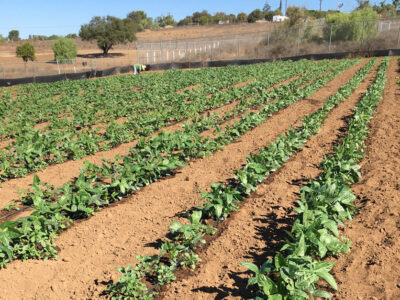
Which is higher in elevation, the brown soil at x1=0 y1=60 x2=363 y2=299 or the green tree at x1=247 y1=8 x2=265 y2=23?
the green tree at x1=247 y1=8 x2=265 y2=23

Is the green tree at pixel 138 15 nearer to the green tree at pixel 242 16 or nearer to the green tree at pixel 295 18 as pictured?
the green tree at pixel 242 16

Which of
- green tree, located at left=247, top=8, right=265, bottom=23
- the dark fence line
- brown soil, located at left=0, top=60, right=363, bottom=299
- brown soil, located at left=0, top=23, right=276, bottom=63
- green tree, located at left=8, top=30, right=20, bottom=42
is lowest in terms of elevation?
brown soil, located at left=0, top=60, right=363, bottom=299

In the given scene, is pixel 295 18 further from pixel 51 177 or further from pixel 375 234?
pixel 375 234

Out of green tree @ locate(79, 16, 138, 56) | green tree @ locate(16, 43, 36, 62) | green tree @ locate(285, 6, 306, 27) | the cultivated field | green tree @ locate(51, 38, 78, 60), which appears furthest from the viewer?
green tree @ locate(79, 16, 138, 56)

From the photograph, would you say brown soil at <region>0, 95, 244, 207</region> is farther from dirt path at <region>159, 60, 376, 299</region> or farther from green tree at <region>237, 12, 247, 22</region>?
green tree at <region>237, 12, 247, 22</region>

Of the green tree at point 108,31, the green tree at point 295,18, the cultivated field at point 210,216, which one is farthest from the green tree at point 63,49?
the cultivated field at point 210,216

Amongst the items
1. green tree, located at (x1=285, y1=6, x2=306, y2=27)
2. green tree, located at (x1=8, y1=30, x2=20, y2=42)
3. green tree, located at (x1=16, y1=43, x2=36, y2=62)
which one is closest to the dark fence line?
green tree, located at (x1=285, y1=6, x2=306, y2=27)

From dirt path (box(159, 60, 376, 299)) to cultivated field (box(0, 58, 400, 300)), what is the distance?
0.02 meters

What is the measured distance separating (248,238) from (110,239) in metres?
1.75

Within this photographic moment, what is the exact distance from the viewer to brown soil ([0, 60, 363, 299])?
10.4 ft

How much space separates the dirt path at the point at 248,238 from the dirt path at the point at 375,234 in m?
0.77

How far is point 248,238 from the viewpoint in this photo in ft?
12.2

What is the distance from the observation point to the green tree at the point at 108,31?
55.4 metres

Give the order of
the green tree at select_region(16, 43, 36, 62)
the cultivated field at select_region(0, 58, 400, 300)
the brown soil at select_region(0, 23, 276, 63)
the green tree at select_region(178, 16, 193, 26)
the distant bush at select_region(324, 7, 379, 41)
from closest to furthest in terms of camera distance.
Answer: the cultivated field at select_region(0, 58, 400, 300), the distant bush at select_region(324, 7, 379, 41), the green tree at select_region(16, 43, 36, 62), the brown soil at select_region(0, 23, 276, 63), the green tree at select_region(178, 16, 193, 26)
